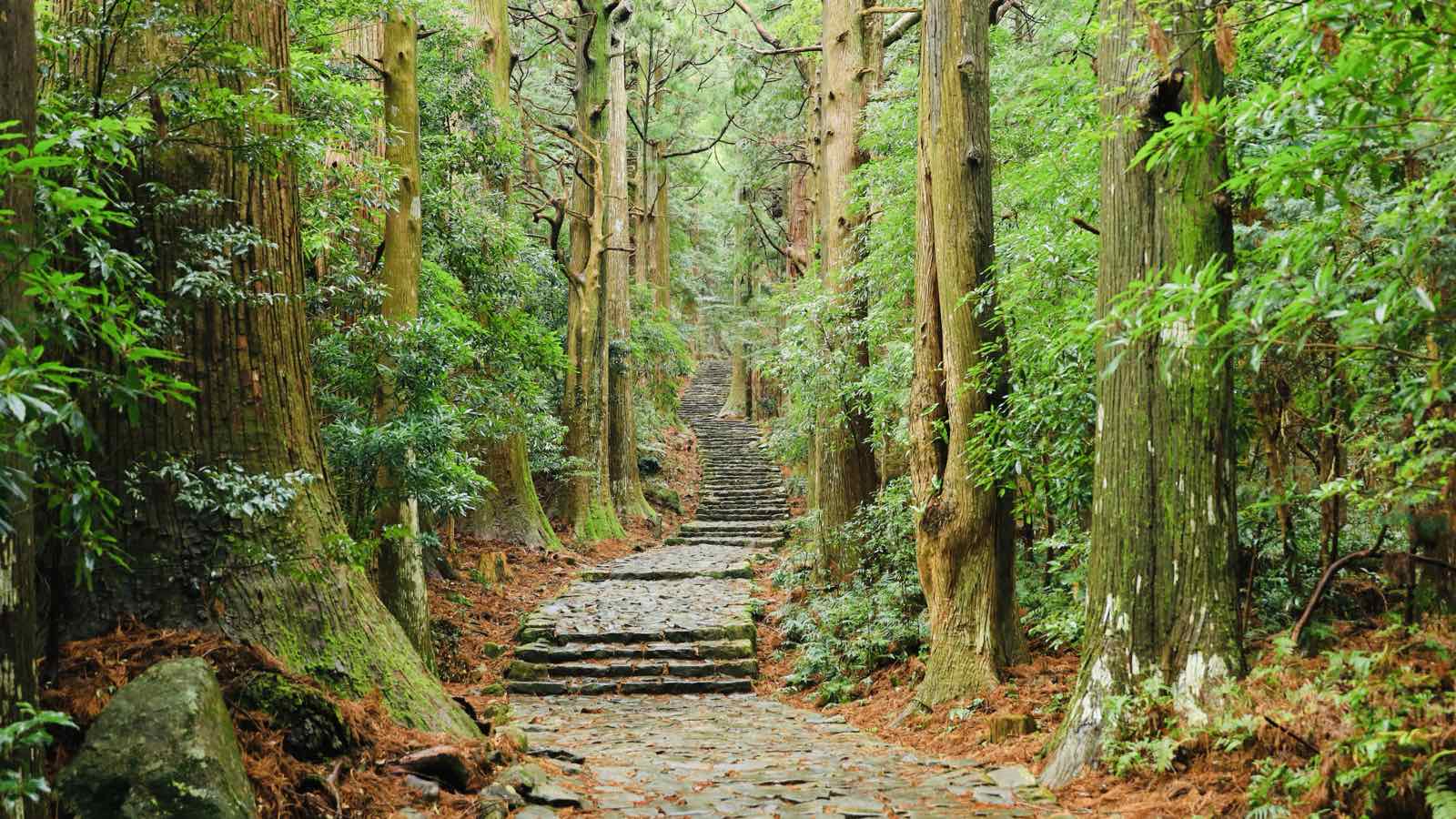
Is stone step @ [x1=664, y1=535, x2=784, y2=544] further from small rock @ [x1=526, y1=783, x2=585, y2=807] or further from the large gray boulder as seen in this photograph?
the large gray boulder

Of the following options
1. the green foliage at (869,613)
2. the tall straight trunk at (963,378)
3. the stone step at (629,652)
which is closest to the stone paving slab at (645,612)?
the stone step at (629,652)

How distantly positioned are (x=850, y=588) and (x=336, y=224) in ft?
22.5

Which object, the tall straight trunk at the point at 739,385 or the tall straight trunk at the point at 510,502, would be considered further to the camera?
the tall straight trunk at the point at 739,385

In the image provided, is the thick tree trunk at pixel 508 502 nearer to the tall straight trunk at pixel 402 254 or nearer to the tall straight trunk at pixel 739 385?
the tall straight trunk at pixel 402 254

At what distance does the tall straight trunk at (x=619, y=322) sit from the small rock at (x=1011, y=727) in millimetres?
13481

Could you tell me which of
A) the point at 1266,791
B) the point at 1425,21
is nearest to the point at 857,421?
the point at 1266,791

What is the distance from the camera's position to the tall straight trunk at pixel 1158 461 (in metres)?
4.84

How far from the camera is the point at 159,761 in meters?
3.40

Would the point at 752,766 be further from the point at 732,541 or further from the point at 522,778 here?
the point at 732,541

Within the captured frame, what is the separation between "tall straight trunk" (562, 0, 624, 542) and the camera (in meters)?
17.8

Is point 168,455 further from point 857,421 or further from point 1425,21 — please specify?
point 857,421

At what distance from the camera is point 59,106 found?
12.0ft

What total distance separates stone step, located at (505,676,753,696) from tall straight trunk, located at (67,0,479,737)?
501cm

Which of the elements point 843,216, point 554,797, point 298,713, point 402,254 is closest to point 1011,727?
point 554,797
